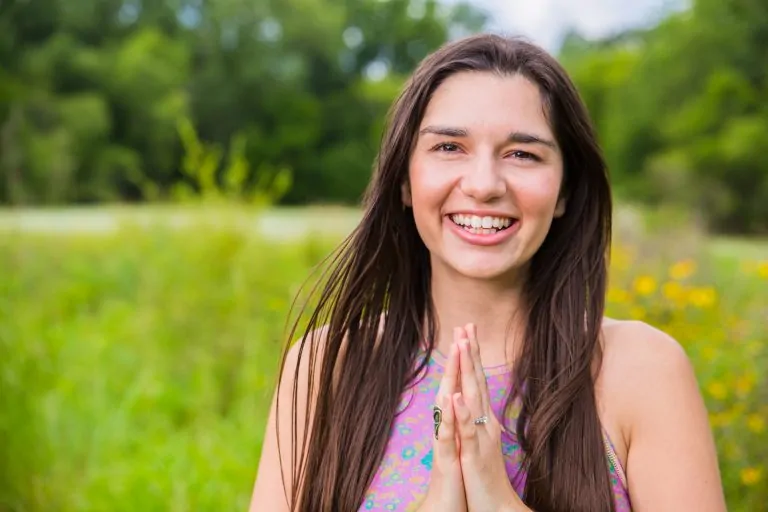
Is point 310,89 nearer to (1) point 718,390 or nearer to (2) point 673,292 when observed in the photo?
(2) point 673,292

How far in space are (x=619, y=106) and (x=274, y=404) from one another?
15.0 meters

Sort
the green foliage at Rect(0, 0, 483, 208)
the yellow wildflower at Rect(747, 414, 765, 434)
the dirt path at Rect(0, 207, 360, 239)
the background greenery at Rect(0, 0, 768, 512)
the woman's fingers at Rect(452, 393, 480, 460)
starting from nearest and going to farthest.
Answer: the woman's fingers at Rect(452, 393, 480, 460)
the yellow wildflower at Rect(747, 414, 765, 434)
the background greenery at Rect(0, 0, 768, 512)
the dirt path at Rect(0, 207, 360, 239)
the green foliage at Rect(0, 0, 483, 208)

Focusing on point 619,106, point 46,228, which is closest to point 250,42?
point 619,106

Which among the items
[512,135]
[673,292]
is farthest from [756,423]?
[512,135]

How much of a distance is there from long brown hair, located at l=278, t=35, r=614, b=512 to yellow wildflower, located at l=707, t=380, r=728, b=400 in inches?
65.5

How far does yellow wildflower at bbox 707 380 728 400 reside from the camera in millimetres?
3154

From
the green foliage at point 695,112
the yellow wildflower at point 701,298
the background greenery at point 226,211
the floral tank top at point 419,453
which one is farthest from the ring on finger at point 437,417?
the green foliage at point 695,112

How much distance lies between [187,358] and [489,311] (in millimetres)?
3279

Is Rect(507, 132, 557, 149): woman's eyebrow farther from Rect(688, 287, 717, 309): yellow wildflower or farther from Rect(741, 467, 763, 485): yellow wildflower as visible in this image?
Rect(688, 287, 717, 309): yellow wildflower

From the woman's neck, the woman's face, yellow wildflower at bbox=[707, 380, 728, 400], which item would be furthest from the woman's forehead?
yellow wildflower at bbox=[707, 380, 728, 400]

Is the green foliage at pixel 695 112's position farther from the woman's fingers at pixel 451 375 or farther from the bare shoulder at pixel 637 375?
the woman's fingers at pixel 451 375

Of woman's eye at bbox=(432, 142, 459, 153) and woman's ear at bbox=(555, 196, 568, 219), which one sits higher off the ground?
woman's eye at bbox=(432, 142, 459, 153)

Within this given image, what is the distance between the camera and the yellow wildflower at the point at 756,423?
3023mm

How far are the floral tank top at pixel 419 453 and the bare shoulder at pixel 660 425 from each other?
41 millimetres
